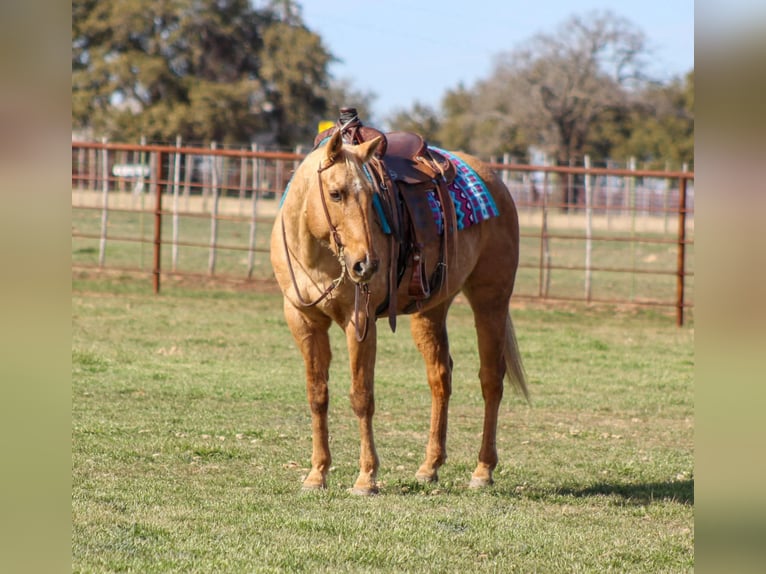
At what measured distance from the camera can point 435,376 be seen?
237 inches

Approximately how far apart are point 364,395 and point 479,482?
36.4 inches

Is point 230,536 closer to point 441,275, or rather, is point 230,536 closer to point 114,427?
point 441,275

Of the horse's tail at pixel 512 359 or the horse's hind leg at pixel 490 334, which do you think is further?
the horse's tail at pixel 512 359

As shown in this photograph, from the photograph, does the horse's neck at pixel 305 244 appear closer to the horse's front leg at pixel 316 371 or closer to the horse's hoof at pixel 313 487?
the horse's front leg at pixel 316 371

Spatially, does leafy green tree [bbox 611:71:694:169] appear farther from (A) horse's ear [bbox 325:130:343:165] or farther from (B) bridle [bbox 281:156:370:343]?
(A) horse's ear [bbox 325:130:343:165]

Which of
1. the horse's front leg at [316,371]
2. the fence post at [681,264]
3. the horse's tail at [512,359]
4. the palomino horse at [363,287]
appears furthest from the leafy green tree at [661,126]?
the horse's front leg at [316,371]

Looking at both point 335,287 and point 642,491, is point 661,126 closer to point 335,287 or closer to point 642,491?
point 642,491

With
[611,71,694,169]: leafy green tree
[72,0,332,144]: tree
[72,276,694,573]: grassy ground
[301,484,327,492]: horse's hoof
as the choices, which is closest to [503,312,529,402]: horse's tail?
[72,276,694,573]: grassy ground

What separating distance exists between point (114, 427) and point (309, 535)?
9.10 ft

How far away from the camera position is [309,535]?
4.30m

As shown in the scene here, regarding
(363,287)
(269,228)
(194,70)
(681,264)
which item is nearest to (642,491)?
(363,287)

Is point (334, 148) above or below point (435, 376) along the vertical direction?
above

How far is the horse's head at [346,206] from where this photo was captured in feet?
15.3
